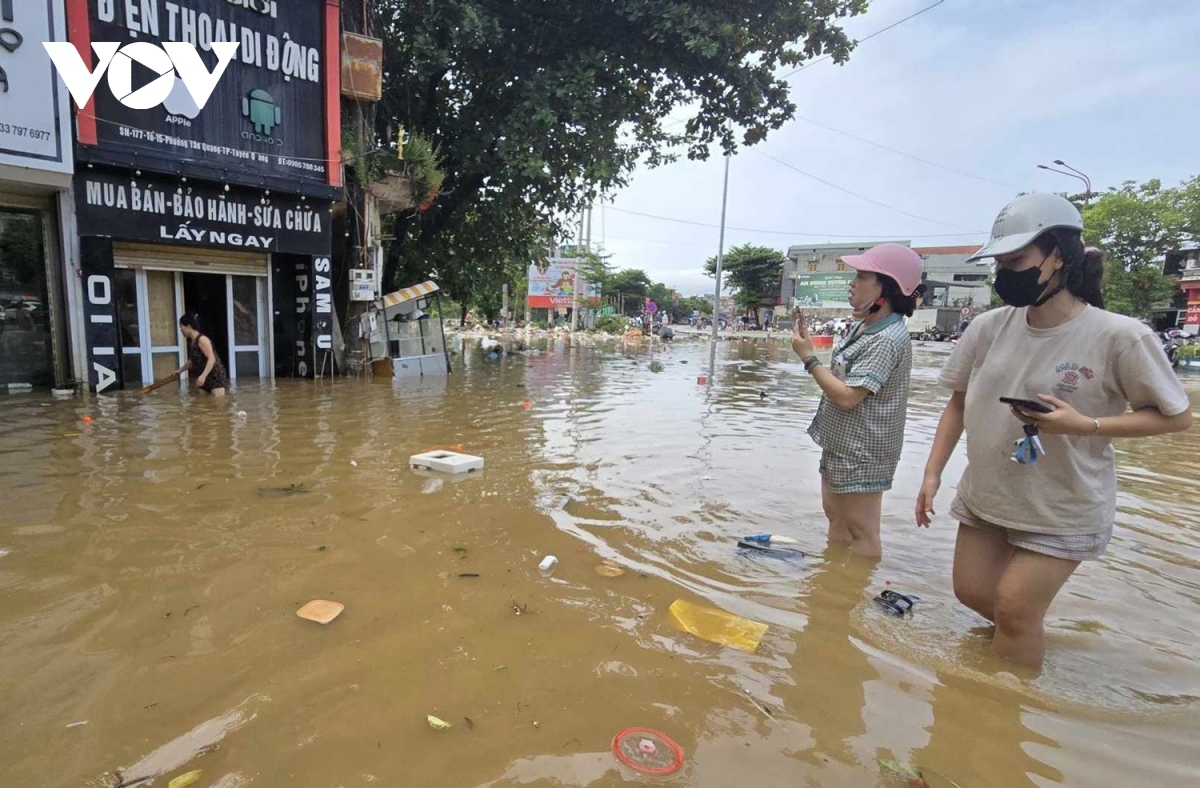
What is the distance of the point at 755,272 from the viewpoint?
67.2 metres

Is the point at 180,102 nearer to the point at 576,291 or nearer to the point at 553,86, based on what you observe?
the point at 553,86

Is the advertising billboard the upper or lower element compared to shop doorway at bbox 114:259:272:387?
upper

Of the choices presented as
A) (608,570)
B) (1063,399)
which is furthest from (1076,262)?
(608,570)

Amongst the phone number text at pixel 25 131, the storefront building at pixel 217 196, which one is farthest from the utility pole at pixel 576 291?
the phone number text at pixel 25 131

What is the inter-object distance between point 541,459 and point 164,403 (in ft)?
18.4

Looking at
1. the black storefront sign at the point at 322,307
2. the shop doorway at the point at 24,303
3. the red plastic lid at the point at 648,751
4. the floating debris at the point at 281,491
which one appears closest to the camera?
the red plastic lid at the point at 648,751

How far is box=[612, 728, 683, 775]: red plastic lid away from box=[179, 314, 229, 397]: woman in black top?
8641 mm

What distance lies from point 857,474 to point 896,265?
1.05 metres

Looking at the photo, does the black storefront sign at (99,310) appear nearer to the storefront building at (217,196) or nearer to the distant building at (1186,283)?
the storefront building at (217,196)

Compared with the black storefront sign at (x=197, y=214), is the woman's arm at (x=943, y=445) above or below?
below

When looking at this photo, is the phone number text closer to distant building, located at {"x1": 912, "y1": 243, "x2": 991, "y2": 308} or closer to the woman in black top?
the woman in black top

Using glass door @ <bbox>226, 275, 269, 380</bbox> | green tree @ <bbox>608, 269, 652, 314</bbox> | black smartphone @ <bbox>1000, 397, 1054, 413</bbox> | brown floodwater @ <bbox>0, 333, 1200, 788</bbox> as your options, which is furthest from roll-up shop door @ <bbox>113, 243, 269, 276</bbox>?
green tree @ <bbox>608, 269, 652, 314</bbox>

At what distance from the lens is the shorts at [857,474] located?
10.6 ft

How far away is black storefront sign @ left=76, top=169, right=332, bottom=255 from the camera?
9242 millimetres
